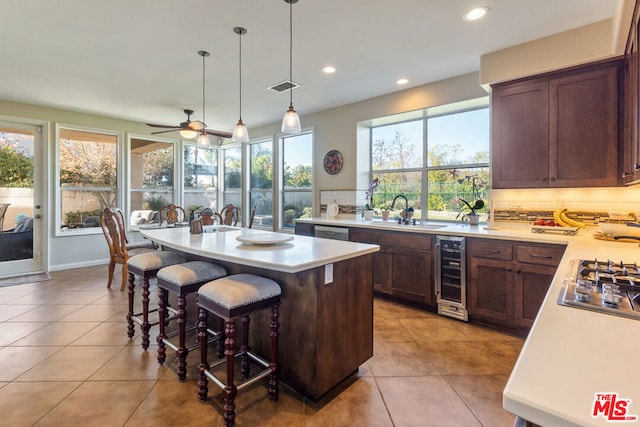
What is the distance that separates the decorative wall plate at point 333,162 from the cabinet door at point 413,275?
1857 mm

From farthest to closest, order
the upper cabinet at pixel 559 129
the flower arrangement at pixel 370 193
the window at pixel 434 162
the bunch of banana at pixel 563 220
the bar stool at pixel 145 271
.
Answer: the flower arrangement at pixel 370 193
the window at pixel 434 162
the bunch of banana at pixel 563 220
the upper cabinet at pixel 559 129
the bar stool at pixel 145 271

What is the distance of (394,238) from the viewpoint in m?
3.51

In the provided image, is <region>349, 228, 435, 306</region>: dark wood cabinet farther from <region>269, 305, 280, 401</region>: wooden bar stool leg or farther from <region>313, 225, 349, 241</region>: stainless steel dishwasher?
<region>269, 305, 280, 401</region>: wooden bar stool leg

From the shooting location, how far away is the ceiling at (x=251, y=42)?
2.38 metres

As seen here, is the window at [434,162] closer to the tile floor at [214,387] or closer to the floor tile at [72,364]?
the tile floor at [214,387]

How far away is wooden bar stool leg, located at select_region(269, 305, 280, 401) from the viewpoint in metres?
1.84

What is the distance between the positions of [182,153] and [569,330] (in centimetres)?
695

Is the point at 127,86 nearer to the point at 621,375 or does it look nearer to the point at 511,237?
the point at 511,237

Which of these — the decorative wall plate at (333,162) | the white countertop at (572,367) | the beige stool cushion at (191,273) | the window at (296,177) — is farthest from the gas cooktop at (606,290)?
the window at (296,177)

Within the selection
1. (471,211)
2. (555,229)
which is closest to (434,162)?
(471,211)

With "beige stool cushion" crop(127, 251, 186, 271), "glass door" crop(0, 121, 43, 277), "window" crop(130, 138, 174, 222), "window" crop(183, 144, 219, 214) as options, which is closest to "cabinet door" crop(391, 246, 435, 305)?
"beige stool cushion" crop(127, 251, 186, 271)

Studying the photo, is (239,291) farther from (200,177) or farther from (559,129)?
(200,177)

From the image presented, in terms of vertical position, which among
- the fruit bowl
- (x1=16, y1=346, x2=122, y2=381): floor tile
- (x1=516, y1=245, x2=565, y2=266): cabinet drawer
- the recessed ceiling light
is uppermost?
the recessed ceiling light

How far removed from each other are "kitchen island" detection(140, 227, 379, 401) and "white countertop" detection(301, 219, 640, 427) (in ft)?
3.55
